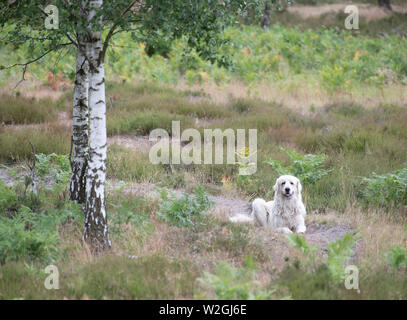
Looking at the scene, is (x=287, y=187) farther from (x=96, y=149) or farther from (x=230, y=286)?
(x=96, y=149)

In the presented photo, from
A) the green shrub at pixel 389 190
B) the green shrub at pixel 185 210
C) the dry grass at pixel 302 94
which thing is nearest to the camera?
the green shrub at pixel 185 210

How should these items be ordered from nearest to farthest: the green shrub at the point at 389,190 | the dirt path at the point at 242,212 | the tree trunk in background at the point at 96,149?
the tree trunk in background at the point at 96,149 → the dirt path at the point at 242,212 → the green shrub at the point at 389,190

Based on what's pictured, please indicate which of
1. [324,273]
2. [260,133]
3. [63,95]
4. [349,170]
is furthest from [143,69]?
[324,273]

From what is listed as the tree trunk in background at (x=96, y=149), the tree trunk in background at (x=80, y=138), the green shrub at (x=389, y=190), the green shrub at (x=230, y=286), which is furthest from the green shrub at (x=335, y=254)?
the tree trunk in background at (x=80, y=138)

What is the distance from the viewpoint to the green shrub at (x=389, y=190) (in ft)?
27.6

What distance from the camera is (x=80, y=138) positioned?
24.3 ft

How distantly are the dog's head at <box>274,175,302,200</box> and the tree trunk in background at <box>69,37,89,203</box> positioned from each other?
122 inches

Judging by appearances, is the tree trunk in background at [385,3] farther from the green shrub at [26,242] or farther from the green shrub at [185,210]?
the green shrub at [26,242]

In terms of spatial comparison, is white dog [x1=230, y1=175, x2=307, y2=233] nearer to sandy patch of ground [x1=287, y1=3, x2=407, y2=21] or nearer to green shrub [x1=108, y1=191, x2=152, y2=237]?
green shrub [x1=108, y1=191, x2=152, y2=237]

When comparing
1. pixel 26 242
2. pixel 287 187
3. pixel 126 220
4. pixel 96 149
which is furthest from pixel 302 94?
pixel 26 242

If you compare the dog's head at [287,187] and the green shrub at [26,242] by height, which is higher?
the dog's head at [287,187]

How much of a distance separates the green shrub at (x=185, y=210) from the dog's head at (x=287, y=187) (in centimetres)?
121

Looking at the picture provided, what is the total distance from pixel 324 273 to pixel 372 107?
34.0ft

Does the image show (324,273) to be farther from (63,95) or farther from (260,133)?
(63,95)
